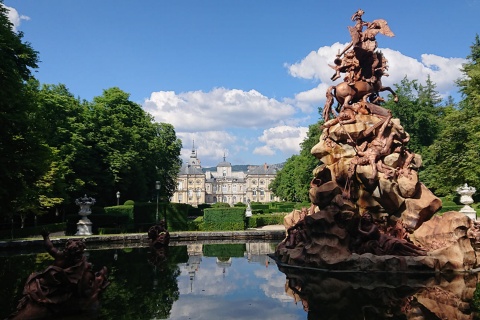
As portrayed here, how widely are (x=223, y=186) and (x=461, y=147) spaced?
130478 millimetres

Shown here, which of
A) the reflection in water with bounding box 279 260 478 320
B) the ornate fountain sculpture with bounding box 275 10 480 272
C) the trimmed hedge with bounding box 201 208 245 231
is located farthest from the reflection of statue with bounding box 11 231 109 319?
the trimmed hedge with bounding box 201 208 245 231

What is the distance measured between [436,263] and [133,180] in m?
35.5

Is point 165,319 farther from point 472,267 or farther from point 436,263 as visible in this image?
point 472,267

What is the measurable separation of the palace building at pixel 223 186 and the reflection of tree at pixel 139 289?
12534 cm

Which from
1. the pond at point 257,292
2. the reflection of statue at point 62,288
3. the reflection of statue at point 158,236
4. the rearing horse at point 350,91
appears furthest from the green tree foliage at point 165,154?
the reflection of statue at point 62,288

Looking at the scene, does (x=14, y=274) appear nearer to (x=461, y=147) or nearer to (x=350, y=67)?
(x=350, y=67)

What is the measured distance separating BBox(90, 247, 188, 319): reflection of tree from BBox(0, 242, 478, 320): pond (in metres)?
0.02

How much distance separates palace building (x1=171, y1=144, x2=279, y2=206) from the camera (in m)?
148

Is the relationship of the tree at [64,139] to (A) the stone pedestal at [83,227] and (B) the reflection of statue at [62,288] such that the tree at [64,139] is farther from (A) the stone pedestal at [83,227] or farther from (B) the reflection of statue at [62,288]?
(B) the reflection of statue at [62,288]

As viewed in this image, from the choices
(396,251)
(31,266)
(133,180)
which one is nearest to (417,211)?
(396,251)

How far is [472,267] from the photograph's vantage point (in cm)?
1346

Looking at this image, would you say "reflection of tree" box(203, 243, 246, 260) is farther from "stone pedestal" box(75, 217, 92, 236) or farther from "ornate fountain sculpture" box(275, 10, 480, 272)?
"stone pedestal" box(75, 217, 92, 236)

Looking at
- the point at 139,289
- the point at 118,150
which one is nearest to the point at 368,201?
the point at 139,289

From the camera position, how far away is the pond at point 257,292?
8.57m
